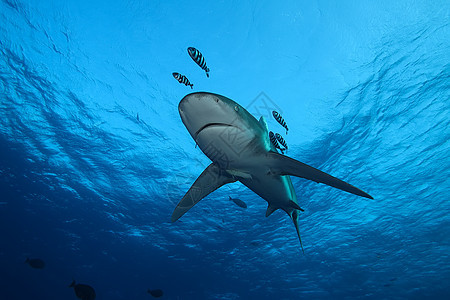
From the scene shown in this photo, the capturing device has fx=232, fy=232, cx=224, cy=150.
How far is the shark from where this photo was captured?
9.27 feet

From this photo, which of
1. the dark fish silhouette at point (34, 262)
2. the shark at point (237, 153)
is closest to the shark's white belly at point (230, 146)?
the shark at point (237, 153)

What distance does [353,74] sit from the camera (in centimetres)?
1079

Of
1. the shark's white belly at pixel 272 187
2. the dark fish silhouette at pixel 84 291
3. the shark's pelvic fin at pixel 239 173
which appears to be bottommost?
the dark fish silhouette at pixel 84 291

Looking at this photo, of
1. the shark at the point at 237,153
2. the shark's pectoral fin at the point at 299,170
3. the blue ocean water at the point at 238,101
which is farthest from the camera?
the blue ocean water at the point at 238,101

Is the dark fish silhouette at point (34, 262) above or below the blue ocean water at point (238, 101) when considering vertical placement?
below

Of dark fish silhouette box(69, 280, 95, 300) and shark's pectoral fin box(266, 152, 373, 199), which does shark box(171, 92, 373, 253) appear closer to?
shark's pectoral fin box(266, 152, 373, 199)

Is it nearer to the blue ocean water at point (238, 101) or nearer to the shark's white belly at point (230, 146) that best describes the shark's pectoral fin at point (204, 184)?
the shark's white belly at point (230, 146)

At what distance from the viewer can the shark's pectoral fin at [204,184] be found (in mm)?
4770

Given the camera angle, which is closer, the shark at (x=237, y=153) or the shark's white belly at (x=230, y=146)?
the shark at (x=237, y=153)

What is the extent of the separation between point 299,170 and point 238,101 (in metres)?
8.17

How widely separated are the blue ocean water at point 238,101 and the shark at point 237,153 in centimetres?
727

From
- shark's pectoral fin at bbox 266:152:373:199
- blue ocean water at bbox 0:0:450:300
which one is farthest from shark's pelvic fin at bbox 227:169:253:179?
blue ocean water at bbox 0:0:450:300

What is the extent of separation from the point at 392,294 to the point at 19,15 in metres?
57.3

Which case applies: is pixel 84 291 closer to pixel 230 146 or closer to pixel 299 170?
pixel 230 146
